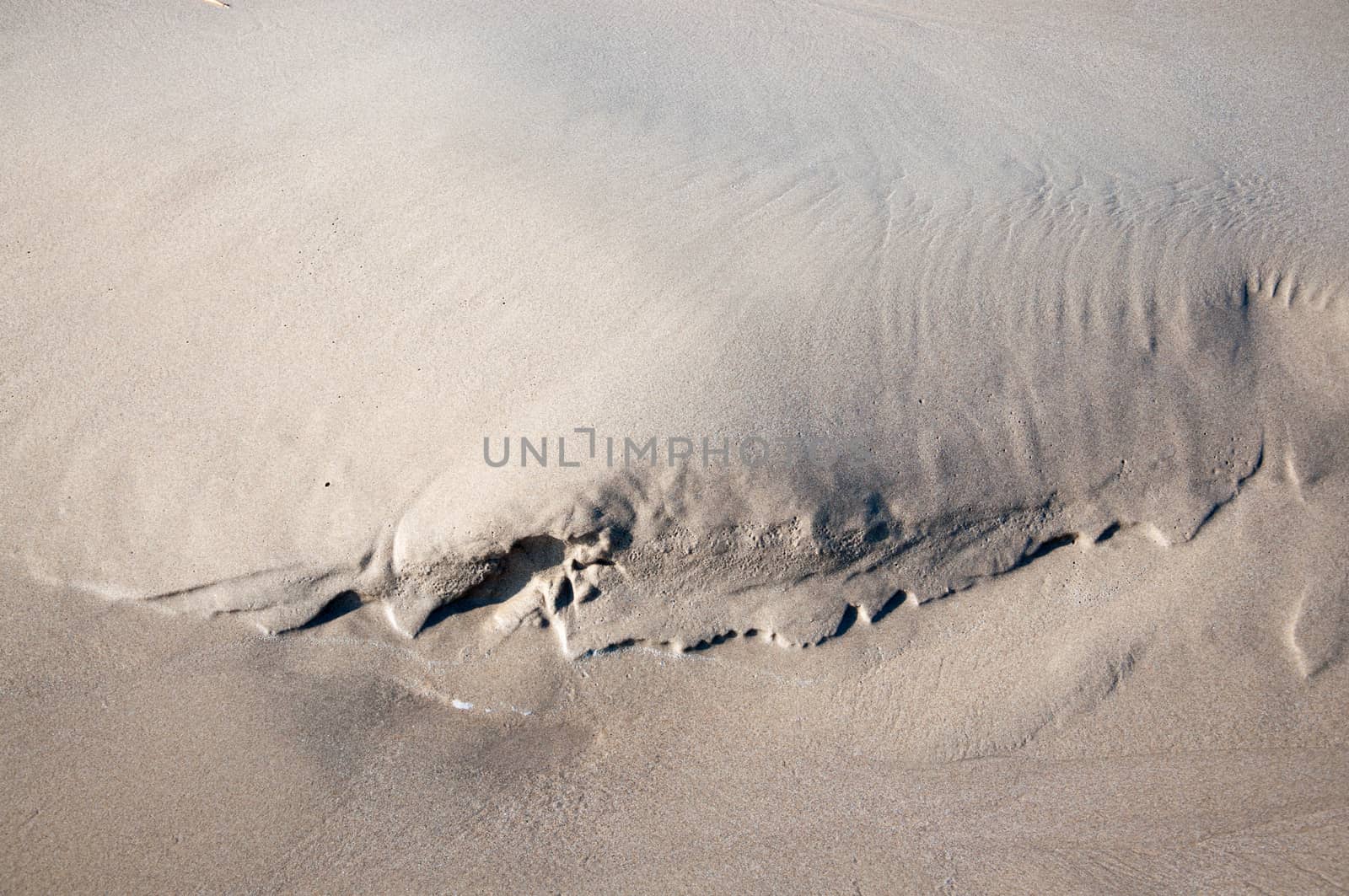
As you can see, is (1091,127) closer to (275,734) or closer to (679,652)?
(679,652)

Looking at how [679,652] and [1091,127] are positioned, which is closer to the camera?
[679,652]

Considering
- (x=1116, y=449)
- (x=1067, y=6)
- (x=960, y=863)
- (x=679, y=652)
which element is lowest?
(x=960, y=863)

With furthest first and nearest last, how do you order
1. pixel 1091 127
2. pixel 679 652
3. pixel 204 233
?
pixel 1091 127, pixel 204 233, pixel 679 652

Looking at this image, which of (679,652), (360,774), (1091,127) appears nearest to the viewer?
(360,774)

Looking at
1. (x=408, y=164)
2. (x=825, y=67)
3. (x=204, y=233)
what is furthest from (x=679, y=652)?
(x=825, y=67)

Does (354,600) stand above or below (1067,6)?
below

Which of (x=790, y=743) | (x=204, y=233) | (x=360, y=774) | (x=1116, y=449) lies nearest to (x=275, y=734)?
(x=360, y=774)
